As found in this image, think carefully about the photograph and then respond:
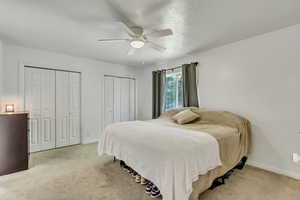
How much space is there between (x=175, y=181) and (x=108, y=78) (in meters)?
4.05

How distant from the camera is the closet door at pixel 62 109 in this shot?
3951 millimetres

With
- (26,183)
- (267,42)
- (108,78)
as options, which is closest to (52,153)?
(26,183)

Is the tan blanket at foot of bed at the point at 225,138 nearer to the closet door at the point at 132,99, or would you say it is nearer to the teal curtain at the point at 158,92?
the teal curtain at the point at 158,92

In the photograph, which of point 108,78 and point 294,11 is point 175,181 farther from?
point 108,78

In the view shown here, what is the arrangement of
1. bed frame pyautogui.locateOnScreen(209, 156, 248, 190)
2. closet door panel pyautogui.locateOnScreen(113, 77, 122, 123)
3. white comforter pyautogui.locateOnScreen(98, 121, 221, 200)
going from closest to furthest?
white comforter pyautogui.locateOnScreen(98, 121, 221, 200) < bed frame pyautogui.locateOnScreen(209, 156, 248, 190) < closet door panel pyautogui.locateOnScreen(113, 77, 122, 123)

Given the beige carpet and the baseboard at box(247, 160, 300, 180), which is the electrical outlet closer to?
the baseboard at box(247, 160, 300, 180)

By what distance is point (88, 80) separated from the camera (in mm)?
4453

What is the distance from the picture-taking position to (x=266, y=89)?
276cm

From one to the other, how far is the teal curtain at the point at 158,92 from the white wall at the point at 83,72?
1.08 meters

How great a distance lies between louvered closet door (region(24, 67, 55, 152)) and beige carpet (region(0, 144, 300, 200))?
0.79 metres

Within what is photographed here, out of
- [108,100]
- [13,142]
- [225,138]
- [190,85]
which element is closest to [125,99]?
[108,100]

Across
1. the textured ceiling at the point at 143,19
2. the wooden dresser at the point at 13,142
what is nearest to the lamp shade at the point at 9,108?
the wooden dresser at the point at 13,142

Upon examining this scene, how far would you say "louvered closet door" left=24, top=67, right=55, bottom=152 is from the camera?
354cm

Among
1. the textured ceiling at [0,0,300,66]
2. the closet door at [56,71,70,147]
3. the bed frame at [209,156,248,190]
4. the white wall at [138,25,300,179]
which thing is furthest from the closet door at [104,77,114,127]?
the bed frame at [209,156,248,190]
